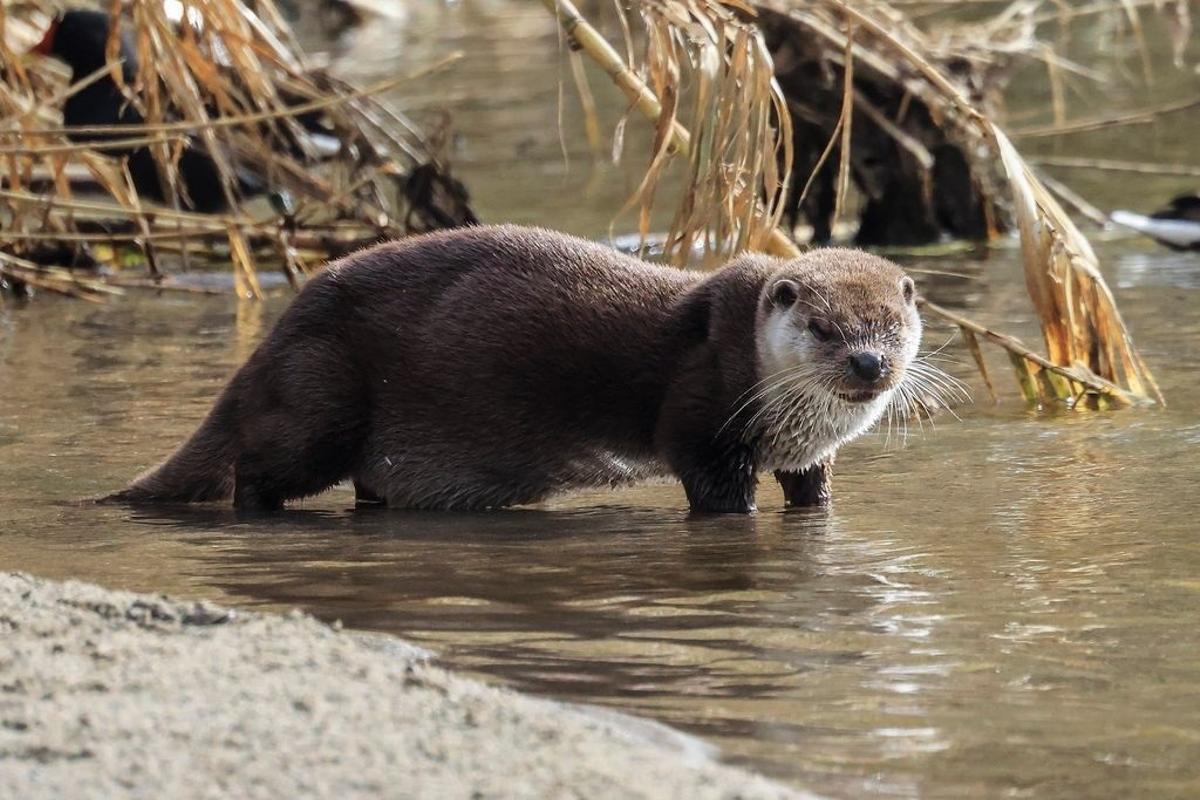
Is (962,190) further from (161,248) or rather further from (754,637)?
(754,637)

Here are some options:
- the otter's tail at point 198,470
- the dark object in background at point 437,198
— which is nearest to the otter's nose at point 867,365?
the otter's tail at point 198,470

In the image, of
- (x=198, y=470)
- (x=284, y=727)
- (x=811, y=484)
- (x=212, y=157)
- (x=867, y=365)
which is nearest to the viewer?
(x=284, y=727)

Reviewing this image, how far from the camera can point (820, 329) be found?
480 cm

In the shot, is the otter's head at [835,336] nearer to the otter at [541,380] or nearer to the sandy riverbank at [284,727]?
the otter at [541,380]

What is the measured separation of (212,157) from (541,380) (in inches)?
105

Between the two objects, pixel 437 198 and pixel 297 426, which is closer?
pixel 297 426

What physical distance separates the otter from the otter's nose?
4 centimetres

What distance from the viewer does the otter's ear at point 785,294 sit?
15.8 ft

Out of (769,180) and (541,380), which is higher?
(769,180)

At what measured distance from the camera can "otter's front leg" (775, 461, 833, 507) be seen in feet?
16.5

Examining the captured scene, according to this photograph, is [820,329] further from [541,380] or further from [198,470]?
[198,470]

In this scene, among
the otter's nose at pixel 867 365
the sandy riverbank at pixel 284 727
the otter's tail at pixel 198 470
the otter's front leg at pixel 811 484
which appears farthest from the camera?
the otter's tail at pixel 198 470

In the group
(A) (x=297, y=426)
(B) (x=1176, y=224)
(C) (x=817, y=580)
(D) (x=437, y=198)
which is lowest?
(C) (x=817, y=580)

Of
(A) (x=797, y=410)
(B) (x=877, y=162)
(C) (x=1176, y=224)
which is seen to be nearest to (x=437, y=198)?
(B) (x=877, y=162)
